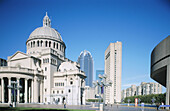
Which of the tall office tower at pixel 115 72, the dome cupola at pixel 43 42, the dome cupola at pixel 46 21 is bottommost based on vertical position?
the tall office tower at pixel 115 72

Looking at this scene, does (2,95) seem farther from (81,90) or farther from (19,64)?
(81,90)

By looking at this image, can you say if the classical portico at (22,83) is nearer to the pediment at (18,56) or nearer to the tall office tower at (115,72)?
the pediment at (18,56)

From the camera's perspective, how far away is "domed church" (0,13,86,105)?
5338 centimetres

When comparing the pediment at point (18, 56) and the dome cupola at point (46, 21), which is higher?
the dome cupola at point (46, 21)

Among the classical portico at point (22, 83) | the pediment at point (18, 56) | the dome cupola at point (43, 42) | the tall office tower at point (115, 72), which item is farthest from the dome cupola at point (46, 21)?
the tall office tower at point (115, 72)

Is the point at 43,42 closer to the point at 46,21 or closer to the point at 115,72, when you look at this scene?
the point at 46,21

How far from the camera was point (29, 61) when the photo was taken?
60.4 meters

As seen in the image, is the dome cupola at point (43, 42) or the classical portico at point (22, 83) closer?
the classical portico at point (22, 83)

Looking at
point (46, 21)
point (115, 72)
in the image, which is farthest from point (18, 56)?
point (115, 72)

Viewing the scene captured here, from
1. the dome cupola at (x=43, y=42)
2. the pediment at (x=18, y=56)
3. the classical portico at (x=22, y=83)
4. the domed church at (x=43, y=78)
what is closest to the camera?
the classical portico at (x=22, y=83)

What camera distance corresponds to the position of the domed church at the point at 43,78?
53375 millimetres

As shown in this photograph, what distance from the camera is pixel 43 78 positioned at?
205 ft

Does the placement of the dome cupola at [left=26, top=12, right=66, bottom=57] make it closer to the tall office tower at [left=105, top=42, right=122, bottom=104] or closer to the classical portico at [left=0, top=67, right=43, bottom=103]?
the classical portico at [left=0, top=67, right=43, bottom=103]

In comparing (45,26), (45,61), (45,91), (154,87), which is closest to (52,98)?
(45,91)
